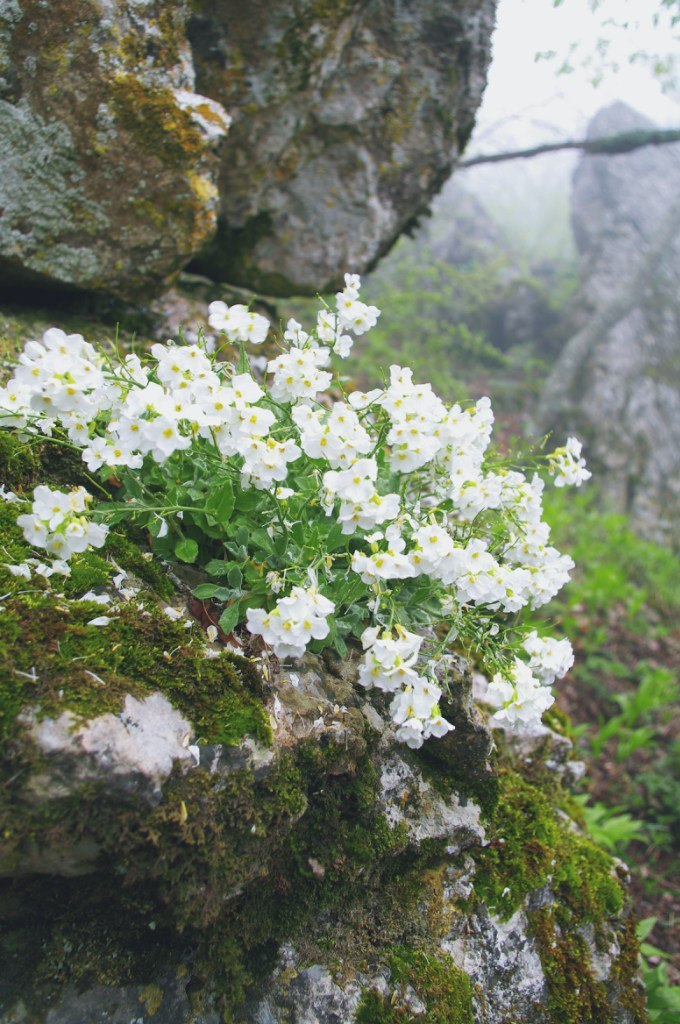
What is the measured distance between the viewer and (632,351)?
11523mm

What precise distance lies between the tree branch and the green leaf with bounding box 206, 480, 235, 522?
8.81 metres

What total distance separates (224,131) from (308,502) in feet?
8.12

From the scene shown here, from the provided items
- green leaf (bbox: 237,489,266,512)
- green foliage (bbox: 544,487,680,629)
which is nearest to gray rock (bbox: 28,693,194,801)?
green leaf (bbox: 237,489,266,512)

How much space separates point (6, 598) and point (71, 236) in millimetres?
2313

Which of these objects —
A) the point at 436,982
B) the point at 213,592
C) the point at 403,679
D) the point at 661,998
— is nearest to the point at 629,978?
the point at 661,998

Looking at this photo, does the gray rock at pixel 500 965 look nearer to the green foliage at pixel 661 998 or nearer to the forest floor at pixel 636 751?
the green foliage at pixel 661 998

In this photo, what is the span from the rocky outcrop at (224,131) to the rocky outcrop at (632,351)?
21.0 feet

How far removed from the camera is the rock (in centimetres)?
315

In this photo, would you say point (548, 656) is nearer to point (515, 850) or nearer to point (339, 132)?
point (515, 850)

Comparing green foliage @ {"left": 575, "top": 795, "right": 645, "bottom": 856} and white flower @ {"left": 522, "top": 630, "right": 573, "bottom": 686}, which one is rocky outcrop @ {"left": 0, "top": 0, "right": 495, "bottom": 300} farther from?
green foliage @ {"left": 575, "top": 795, "right": 645, "bottom": 856}

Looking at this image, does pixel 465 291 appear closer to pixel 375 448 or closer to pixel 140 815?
pixel 375 448

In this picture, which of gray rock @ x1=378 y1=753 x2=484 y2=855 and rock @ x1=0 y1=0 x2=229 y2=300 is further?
rock @ x1=0 y1=0 x2=229 y2=300

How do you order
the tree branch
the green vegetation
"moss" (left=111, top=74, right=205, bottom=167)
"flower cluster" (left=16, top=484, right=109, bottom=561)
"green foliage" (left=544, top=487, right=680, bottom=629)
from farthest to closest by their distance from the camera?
1. the tree branch
2. "green foliage" (left=544, top=487, right=680, bottom=629)
3. the green vegetation
4. "moss" (left=111, top=74, right=205, bottom=167)
5. "flower cluster" (left=16, top=484, right=109, bottom=561)

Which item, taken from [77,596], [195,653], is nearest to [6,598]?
[77,596]
